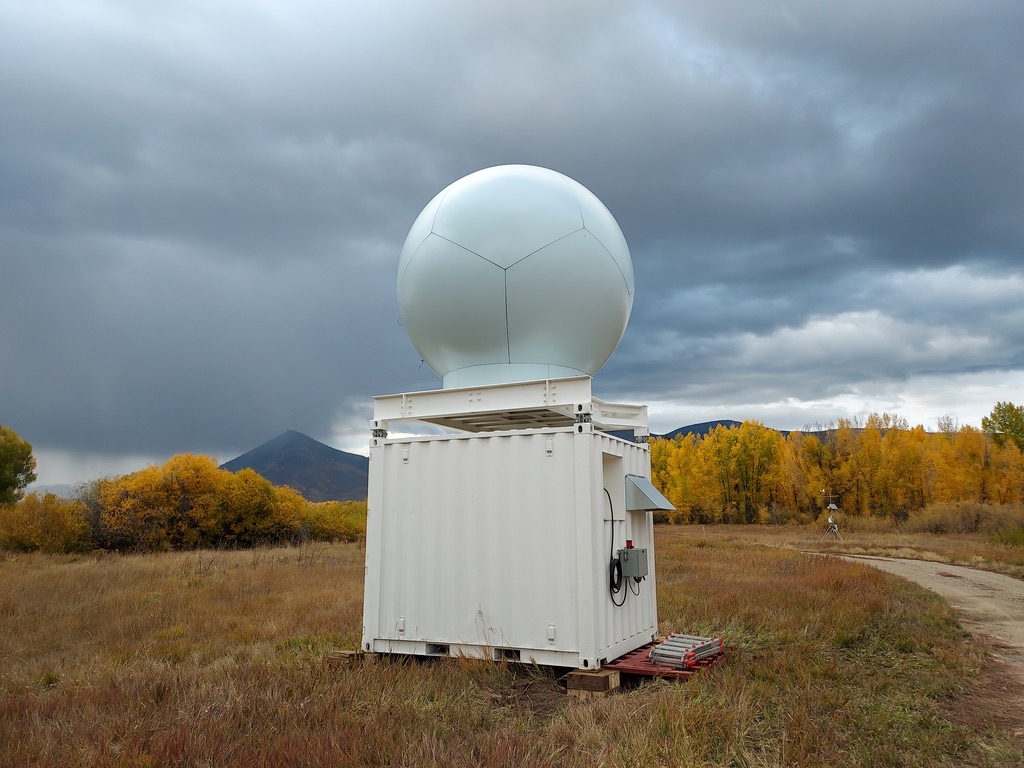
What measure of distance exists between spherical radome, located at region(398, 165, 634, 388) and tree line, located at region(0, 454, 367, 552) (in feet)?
87.1

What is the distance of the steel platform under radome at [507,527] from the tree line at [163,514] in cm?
2606

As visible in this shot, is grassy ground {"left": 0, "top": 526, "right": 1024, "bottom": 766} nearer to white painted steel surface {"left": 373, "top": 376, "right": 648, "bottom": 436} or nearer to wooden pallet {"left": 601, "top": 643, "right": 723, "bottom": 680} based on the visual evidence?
wooden pallet {"left": 601, "top": 643, "right": 723, "bottom": 680}

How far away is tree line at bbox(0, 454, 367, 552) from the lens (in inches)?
1127

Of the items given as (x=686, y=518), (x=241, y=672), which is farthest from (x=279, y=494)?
(x=686, y=518)

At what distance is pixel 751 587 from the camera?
14008mm

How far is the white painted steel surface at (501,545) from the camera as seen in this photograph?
23.1 feet

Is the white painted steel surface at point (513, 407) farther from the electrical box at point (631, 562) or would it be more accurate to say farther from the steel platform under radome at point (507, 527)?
the electrical box at point (631, 562)

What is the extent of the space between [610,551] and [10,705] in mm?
5907

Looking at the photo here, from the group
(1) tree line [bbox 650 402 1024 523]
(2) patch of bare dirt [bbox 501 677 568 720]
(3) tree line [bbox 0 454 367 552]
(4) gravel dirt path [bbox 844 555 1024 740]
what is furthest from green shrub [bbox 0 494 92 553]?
(1) tree line [bbox 650 402 1024 523]

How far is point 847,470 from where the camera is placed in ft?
183

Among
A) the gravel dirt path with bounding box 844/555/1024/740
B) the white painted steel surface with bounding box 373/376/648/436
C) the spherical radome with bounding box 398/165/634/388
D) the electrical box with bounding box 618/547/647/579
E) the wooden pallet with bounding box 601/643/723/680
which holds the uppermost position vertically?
the spherical radome with bounding box 398/165/634/388

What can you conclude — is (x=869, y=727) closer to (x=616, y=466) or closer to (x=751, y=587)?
(x=616, y=466)

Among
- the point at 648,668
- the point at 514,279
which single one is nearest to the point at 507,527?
the point at 648,668

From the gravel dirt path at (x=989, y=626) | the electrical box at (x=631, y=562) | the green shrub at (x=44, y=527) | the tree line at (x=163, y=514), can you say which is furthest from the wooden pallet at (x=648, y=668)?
the green shrub at (x=44, y=527)
